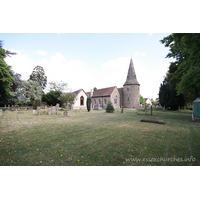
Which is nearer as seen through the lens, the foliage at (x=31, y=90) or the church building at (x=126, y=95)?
the foliage at (x=31, y=90)

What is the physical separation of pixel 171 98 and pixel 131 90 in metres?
14.4

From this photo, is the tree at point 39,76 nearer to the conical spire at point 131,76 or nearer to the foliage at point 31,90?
the foliage at point 31,90

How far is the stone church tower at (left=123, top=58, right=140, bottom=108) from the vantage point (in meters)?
37.3

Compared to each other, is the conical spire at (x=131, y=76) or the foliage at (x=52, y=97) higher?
the conical spire at (x=131, y=76)

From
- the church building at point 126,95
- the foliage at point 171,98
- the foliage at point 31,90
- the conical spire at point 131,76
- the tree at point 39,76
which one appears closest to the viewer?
the foliage at point 171,98

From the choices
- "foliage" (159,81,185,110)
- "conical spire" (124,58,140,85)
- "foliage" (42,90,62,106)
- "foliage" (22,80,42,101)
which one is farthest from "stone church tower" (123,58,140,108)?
"foliage" (22,80,42,101)

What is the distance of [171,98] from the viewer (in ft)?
80.8

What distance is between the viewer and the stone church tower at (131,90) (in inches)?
1469

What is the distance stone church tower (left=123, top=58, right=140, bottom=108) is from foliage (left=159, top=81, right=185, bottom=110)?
424 inches

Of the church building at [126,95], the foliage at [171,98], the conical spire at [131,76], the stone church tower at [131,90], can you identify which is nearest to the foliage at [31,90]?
the church building at [126,95]

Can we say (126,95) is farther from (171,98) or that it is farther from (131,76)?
(171,98)

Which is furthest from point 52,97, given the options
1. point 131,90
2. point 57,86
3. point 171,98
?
point 171,98

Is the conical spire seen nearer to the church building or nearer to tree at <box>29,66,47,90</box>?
the church building

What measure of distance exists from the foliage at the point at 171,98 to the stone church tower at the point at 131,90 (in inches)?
424
